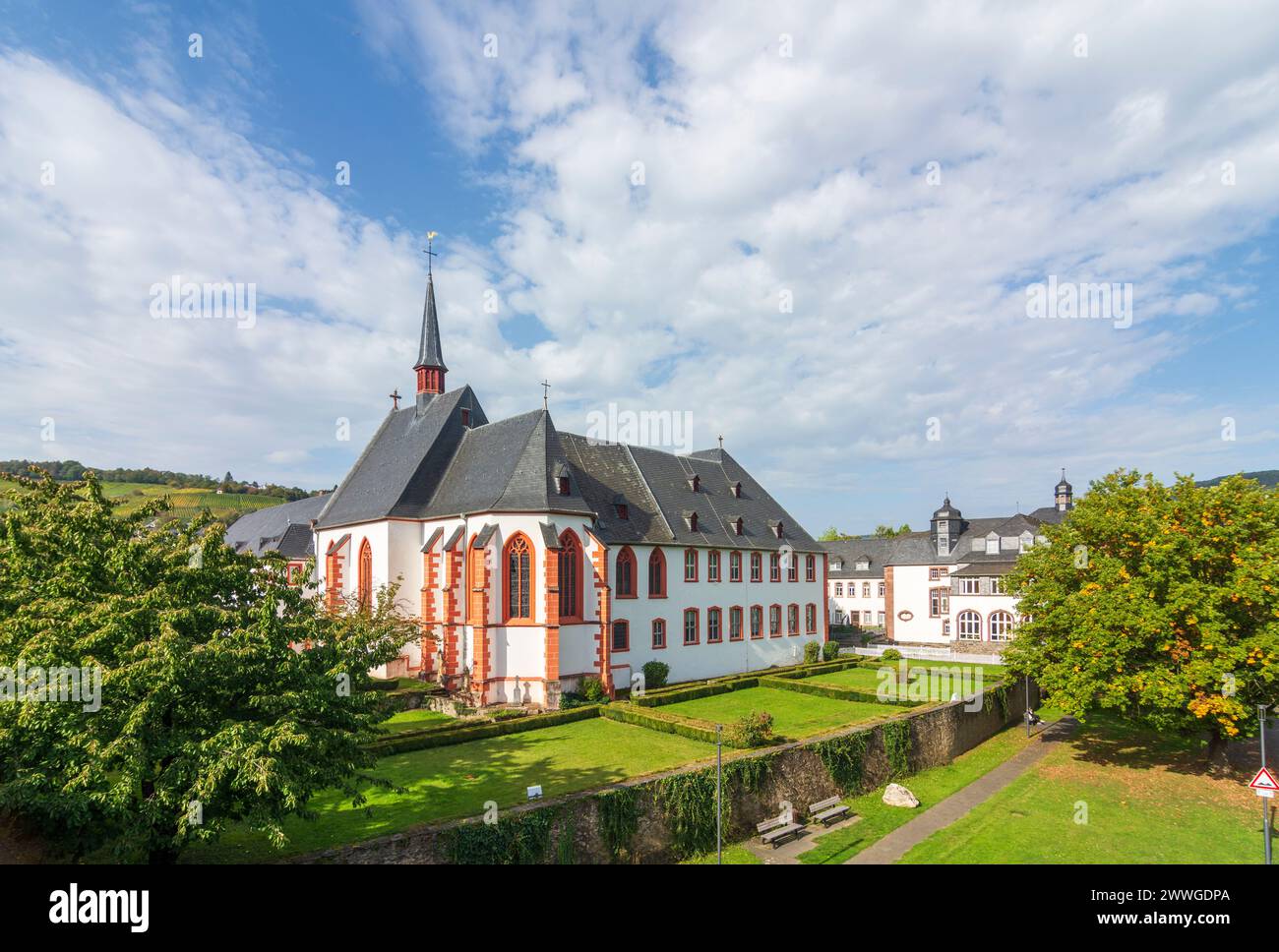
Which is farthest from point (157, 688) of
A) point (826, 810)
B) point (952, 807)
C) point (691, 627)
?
point (691, 627)

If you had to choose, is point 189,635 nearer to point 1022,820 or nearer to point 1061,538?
point 1022,820

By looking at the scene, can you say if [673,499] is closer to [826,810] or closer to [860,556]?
[826,810]

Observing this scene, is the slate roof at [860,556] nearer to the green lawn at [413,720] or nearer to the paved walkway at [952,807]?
the paved walkway at [952,807]

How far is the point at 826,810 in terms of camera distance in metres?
23.8

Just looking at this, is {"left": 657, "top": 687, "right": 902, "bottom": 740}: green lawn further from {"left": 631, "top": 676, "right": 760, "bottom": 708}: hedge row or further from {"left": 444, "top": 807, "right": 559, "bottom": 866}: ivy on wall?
{"left": 444, "top": 807, "right": 559, "bottom": 866}: ivy on wall

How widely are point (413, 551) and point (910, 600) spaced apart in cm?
4875

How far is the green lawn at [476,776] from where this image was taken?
1595 centimetres

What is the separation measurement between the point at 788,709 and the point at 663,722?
335 inches

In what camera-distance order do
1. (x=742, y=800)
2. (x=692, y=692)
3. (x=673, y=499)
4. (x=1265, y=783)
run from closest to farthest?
(x=1265, y=783) → (x=742, y=800) → (x=692, y=692) → (x=673, y=499)

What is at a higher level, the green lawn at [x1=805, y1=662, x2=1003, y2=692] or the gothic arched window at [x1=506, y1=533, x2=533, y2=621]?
the gothic arched window at [x1=506, y1=533, x2=533, y2=621]

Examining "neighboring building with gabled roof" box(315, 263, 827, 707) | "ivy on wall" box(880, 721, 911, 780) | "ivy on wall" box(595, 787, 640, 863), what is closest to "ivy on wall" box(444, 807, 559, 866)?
"ivy on wall" box(595, 787, 640, 863)

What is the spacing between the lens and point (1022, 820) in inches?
908

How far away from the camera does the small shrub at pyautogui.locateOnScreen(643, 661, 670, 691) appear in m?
36.4

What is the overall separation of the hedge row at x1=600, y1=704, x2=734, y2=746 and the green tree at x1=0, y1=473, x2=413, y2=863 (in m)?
14.7
